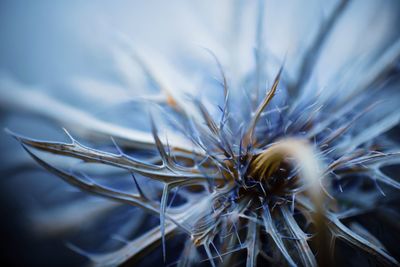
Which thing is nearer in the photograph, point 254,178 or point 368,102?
point 254,178

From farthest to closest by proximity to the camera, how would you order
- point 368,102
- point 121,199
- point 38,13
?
1. point 38,13
2. point 368,102
3. point 121,199

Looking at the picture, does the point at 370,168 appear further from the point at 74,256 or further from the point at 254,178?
the point at 74,256

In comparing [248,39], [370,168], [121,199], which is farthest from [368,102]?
[121,199]

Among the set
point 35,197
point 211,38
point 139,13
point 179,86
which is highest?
point 139,13

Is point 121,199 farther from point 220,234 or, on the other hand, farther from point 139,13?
point 139,13

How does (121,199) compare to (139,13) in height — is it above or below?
below

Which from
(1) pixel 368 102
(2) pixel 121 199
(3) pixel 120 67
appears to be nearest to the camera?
(2) pixel 121 199
